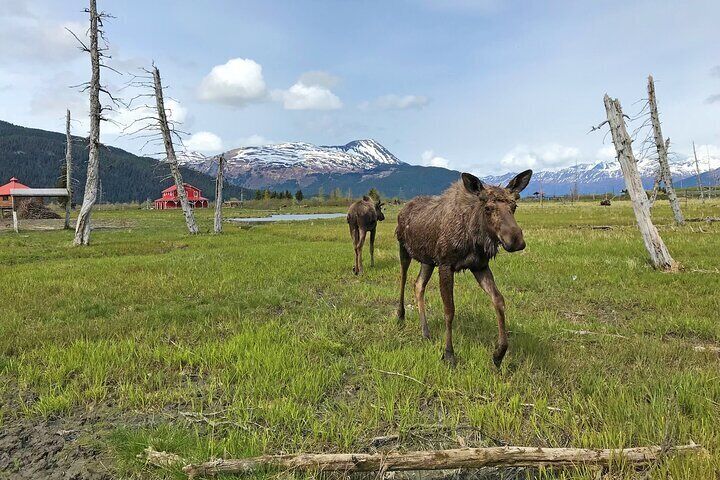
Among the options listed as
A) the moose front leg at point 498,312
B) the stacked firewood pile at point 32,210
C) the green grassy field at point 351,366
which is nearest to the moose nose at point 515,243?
the moose front leg at point 498,312

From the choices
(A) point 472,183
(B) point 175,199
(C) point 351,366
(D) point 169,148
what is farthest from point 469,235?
(B) point 175,199

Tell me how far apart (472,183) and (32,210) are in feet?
210

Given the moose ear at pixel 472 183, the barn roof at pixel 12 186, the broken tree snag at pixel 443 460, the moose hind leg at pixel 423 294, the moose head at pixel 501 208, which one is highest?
the barn roof at pixel 12 186

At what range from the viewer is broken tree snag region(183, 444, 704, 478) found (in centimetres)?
295

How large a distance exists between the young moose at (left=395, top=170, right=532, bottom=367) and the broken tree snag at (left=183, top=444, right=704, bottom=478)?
1.92 metres

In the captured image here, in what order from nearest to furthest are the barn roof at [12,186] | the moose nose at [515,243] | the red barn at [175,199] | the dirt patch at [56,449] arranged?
the dirt patch at [56,449] < the moose nose at [515,243] < the barn roof at [12,186] < the red barn at [175,199]

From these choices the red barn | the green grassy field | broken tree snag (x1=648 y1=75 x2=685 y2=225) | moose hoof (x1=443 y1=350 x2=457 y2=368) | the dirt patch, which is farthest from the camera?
the red barn

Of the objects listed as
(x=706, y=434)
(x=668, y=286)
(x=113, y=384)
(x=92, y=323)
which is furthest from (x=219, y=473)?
(x=668, y=286)

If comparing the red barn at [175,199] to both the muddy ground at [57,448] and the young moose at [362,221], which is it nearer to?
the young moose at [362,221]

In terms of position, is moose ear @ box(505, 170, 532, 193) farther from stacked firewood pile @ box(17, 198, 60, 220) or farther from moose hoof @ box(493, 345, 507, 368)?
stacked firewood pile @ box(17, 198, 60, 220)

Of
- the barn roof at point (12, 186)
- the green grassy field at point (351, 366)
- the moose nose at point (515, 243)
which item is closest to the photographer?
the green grassy field at point (351, 366)

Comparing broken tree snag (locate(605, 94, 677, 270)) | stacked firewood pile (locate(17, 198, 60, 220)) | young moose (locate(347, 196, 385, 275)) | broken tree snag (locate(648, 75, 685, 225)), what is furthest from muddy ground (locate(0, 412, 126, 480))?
stacked firewood pile (locate(17, 198, 60, 220))

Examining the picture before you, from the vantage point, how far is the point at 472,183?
5.14 m

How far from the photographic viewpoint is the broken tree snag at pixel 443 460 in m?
2.95
